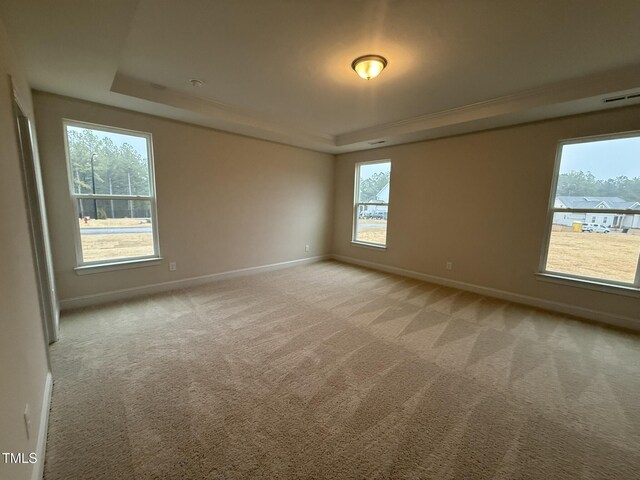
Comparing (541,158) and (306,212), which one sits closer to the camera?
(541,158)

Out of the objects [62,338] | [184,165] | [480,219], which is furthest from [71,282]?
[480,219]

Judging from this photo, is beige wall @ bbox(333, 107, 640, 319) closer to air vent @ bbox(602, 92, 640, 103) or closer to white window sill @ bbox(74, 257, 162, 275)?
air vent @ bbox(602, 92, 640, 103)

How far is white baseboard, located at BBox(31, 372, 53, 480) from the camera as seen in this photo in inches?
49.2

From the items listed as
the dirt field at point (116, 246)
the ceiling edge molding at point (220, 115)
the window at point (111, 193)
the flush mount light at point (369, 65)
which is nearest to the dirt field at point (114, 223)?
the window at point (111, 193)

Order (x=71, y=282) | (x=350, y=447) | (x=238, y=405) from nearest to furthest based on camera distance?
(x=350, y=447), (x=238, y=405), (x=71, y=282)

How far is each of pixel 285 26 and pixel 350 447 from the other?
2.88 meters

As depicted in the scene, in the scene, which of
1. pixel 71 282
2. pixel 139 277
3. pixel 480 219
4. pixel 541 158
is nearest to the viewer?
pixel 71 282

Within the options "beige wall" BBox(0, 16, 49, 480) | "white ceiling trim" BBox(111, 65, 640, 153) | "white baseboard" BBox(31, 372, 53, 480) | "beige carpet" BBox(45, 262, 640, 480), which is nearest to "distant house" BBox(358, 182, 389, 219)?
"white ceiling trim" BBox(111, 65, 640, 153)

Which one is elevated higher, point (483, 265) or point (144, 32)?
point (144, 32)

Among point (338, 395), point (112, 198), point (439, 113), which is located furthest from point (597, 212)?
point (112, 198)

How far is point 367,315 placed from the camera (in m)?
3.20

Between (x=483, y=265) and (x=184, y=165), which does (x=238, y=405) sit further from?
(x=483, y=265)

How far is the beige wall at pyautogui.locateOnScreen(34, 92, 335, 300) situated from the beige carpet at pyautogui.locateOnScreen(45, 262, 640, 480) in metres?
0.90

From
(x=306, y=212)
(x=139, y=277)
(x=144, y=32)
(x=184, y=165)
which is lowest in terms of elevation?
(x=139, y=277)
